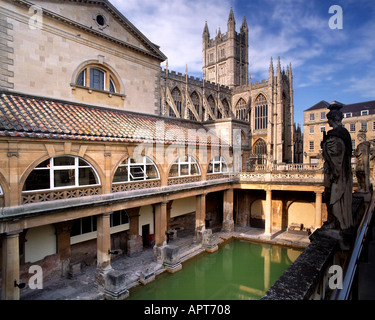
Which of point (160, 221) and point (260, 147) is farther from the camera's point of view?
point (260, 147)

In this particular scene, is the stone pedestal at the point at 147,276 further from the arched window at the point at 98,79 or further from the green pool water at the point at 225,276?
the arched window at the point at 98,79

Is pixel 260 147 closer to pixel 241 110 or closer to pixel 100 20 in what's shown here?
pixel 241 110

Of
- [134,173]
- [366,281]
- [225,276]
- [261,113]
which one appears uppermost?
[261,113]

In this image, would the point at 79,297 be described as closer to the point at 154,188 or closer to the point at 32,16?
the point at 154,188

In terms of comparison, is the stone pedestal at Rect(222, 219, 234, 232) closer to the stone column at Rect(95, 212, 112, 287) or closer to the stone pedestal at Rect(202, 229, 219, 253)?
the stone pedestal at Rect(202, 229, 219, 253)

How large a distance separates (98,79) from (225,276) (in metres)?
15.3

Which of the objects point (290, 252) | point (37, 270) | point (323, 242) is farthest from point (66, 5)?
point (290, 252)

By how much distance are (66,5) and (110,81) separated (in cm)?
489

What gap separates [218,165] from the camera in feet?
71.2

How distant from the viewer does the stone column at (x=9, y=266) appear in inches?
358

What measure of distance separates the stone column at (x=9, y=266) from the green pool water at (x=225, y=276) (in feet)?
16.7

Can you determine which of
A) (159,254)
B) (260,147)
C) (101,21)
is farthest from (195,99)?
(159,254)

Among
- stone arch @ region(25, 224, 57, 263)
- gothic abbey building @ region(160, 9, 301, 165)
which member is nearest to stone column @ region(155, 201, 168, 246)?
stone arch @ region(25, 224, 57, 263)
